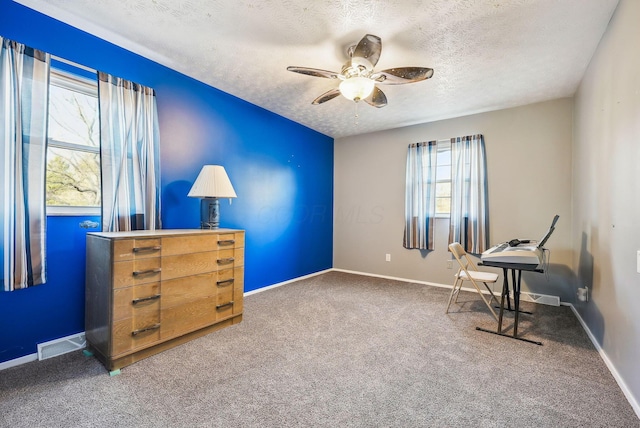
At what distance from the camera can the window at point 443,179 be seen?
13.3 ft

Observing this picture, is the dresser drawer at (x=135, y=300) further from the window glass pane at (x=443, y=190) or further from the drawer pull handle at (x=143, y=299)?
the window glass pane at (x=443, y=190)

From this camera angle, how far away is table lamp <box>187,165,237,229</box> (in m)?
2.62

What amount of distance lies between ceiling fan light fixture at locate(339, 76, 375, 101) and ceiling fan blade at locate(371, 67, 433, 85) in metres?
0.11

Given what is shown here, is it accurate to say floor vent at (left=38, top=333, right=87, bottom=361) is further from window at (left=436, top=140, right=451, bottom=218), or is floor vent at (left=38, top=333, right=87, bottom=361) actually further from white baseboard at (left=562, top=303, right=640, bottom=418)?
window at (left=436, top=140, right=451, bottom=218)

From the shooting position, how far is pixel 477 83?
9.77 feet

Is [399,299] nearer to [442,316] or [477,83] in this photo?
[442,316]

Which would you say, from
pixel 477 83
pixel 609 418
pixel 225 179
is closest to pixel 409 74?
pixel 477 83

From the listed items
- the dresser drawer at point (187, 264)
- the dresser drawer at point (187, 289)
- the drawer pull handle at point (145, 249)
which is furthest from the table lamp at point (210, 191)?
the drawer pull handle at point (145, 249)

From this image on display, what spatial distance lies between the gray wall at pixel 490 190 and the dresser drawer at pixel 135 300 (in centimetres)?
346

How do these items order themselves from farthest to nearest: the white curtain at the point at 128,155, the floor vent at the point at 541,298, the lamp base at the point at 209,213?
1. the floor vent at the point at 541,298
2. the lamp base at the point at 209,213
3. the white curtain at the point at 128,155

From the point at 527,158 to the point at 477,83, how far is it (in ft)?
4.22

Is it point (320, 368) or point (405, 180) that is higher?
point (405, 180)

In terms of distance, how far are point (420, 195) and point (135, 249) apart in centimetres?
360

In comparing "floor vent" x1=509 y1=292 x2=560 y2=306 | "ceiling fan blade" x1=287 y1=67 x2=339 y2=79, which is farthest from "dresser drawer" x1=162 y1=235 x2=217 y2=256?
"floor vent" x1=509 y1=292 x2=560 y2=306
